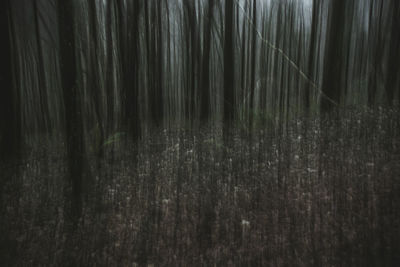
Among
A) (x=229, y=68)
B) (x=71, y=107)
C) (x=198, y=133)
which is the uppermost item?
(x=229, y=68)

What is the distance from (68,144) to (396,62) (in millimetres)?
1235

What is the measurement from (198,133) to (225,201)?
0.87 feet

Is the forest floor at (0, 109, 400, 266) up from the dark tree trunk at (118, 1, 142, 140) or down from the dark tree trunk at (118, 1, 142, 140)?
down

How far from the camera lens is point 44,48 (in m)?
Result: 0.87

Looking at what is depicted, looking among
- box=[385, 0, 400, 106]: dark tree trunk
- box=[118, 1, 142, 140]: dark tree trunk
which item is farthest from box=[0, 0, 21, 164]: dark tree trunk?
box=[385, 0, 400, 106]: dark tree trunk

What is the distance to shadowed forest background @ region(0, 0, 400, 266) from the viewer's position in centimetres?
87

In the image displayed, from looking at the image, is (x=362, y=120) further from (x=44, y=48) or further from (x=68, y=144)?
(x=44, y=48)

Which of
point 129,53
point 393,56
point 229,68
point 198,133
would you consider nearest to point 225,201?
point 198,133

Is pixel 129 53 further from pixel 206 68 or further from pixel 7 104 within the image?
pixel 7 104

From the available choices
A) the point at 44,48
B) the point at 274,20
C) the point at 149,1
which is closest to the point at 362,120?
the point at 274,20

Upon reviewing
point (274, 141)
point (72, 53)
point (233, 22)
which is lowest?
point (274, 141)

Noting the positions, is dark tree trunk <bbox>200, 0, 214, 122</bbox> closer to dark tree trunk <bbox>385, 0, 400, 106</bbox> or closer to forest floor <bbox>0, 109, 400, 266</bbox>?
forest floor <bbox>0, 109, 400, 266</bbox>

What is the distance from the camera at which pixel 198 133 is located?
35.7 inches

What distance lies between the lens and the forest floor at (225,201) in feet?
2.85
